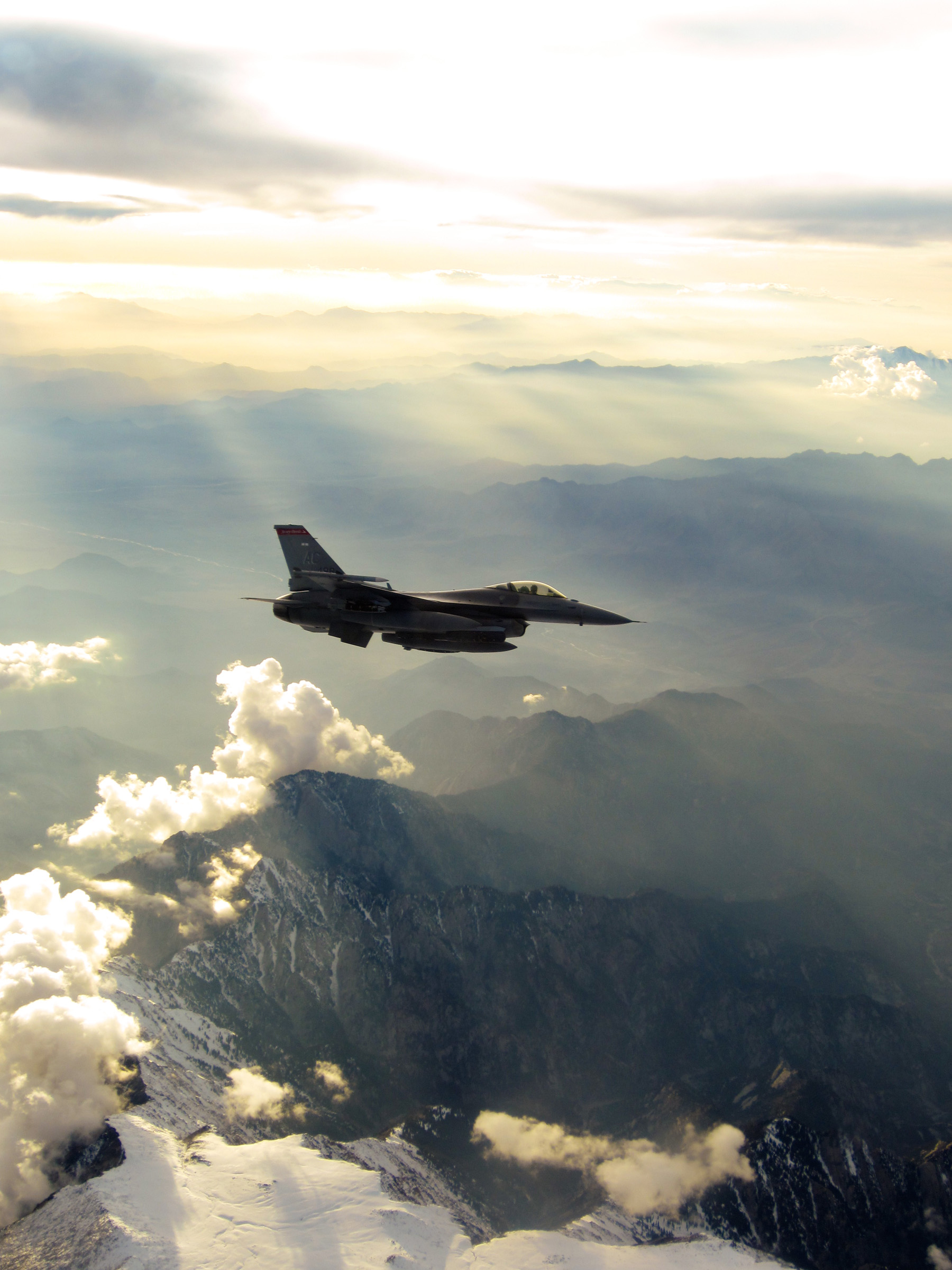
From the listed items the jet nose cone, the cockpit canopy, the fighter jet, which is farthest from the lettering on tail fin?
the jet nose cone

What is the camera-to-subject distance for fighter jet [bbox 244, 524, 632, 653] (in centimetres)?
8031

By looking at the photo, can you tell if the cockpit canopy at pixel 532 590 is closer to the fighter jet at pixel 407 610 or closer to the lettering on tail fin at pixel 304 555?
the fighter jet at pixel 407 610

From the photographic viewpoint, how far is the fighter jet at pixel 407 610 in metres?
80.3

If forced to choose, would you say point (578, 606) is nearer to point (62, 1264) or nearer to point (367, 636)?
point (367, 636)

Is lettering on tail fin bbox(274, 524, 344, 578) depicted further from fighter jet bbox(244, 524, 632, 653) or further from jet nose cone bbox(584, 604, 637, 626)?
jet nose cone bbox(584, 604, 637, 626)

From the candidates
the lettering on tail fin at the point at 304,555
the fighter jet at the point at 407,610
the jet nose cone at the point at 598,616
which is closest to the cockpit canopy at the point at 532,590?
the fighter jet at the point at 407,610

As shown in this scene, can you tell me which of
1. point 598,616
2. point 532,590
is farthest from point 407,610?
point 598,616

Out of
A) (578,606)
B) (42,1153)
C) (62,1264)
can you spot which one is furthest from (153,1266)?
(578,606)

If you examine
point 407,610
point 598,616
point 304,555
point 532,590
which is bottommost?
point 598,616

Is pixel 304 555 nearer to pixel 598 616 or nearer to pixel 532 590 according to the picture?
pixel 532 590

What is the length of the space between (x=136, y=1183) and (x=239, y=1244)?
2869 cm

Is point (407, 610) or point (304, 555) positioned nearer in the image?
point (407, 610)

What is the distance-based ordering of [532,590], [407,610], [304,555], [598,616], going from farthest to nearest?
[532,590] < [304,555] < [407,610] < [598,616]

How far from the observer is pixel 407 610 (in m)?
81.1
